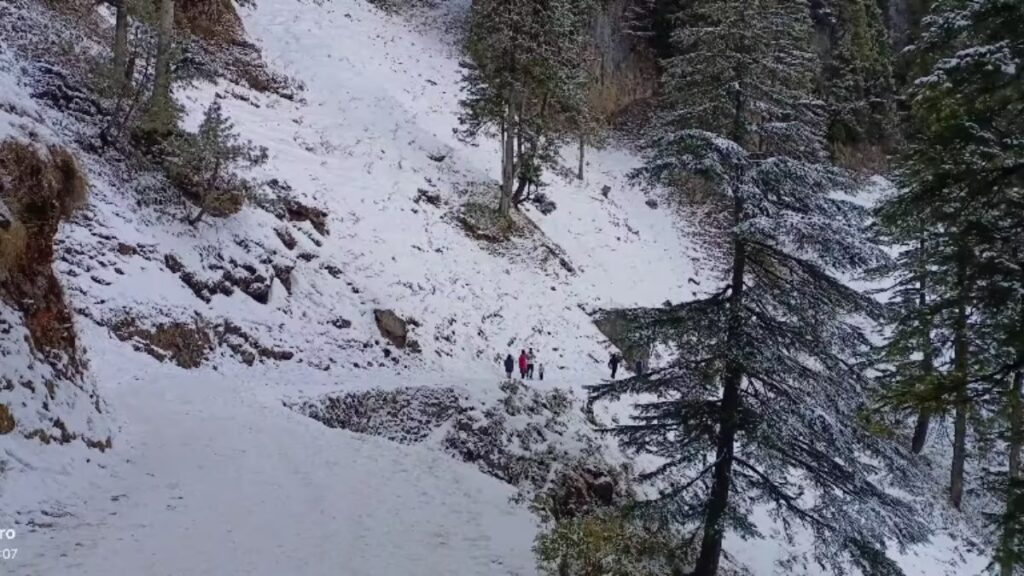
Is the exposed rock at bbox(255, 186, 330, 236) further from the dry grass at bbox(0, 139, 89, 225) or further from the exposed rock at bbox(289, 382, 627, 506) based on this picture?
the dry grass at bbox(0, 139, 89, 225)

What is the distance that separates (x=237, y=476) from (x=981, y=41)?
1037 cm

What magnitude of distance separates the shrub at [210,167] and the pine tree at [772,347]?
10846 mm

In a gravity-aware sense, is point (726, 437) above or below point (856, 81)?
below

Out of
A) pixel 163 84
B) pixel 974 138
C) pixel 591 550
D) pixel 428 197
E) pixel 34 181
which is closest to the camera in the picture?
pixel 974 138

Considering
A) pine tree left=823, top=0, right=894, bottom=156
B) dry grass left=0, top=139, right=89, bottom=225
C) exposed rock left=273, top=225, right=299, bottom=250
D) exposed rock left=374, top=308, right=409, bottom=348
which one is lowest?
dry grass left=0, top=139, right=89, bottom=225

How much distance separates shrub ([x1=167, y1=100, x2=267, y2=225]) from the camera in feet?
52.5

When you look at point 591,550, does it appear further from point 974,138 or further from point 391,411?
point 391,411

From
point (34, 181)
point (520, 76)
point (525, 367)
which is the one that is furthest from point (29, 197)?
point (520, 76)

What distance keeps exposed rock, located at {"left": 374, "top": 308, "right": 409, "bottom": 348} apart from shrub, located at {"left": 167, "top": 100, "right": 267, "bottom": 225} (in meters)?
4.53

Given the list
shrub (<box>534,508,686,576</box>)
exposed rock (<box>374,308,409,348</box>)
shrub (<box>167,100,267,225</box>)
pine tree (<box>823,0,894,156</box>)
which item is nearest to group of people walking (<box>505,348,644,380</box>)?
exposed rock (<box>374,308,409,348</box>)

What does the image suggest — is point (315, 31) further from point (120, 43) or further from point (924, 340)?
point (924, 340)

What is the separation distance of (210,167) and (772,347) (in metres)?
13.6

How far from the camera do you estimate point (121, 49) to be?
1683 centimetres

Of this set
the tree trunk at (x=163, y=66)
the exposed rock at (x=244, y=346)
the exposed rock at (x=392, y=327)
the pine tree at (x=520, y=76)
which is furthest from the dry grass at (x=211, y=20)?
the exposed rock at (x=244, y=346)
